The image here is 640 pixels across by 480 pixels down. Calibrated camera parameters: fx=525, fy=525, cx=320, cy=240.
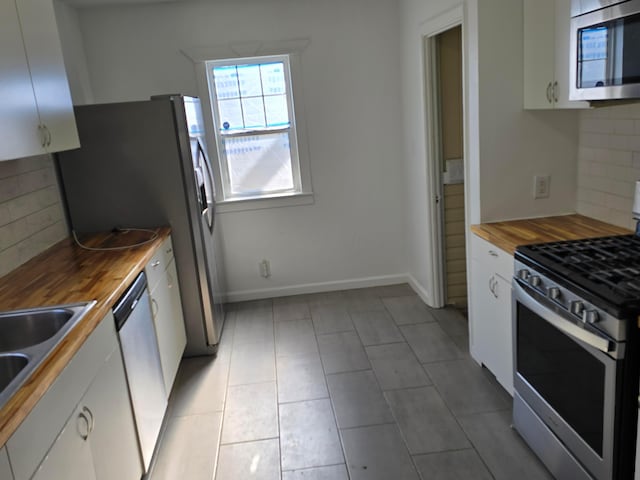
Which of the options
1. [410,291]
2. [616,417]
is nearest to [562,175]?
[616,417]

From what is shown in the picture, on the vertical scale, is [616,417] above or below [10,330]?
below

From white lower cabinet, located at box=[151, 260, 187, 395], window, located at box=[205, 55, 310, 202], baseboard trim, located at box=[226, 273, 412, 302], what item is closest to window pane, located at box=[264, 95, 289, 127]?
window, located at box=[205, 55, 310, 202]

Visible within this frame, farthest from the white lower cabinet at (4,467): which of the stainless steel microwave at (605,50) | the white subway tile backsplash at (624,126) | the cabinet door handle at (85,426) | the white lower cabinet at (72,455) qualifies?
the white subway tile backsplash at (624,126)

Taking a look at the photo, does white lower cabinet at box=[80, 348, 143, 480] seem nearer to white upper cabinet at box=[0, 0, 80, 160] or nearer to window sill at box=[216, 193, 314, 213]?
white upper cabinet at box=[0, 0, 80, 160]

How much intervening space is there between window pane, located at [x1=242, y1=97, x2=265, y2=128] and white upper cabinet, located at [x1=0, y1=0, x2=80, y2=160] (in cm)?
176

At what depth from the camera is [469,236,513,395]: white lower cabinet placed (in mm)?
2602

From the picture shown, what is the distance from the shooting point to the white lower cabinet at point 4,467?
1.20 metres

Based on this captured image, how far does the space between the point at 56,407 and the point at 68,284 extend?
94 centimetres

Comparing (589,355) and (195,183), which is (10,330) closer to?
(195,183)

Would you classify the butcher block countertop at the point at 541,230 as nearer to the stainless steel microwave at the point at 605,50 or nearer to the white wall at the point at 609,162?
the white wall at the point at 609,162

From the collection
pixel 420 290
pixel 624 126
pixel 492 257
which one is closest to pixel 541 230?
pixel 492 257

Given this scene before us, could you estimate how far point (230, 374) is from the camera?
333 centimetres

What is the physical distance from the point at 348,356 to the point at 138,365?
58.2 inches

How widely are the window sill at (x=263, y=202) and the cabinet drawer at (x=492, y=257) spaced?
184cm
